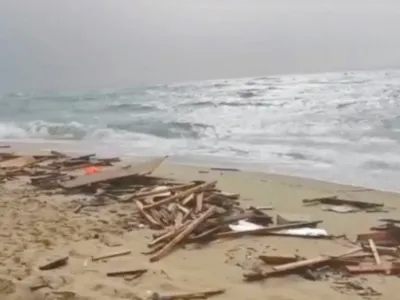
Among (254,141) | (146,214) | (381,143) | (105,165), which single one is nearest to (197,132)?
Result: (254,141)

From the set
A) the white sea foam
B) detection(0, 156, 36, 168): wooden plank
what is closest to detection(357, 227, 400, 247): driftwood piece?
the white sea foam

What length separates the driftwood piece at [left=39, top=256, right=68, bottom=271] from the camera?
5.89m

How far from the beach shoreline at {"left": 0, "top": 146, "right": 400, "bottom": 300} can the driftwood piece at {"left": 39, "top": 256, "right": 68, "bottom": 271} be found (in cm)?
8

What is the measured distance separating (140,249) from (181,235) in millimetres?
497

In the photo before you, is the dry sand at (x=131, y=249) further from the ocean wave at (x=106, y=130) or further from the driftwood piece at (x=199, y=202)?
the ocean wave at (x=106, y=130)

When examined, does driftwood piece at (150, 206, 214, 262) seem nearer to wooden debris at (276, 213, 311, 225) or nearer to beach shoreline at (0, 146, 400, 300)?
beach shoreline at (0, 146, 400, 300)

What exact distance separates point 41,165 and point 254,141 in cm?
734

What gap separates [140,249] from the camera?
22.0 ft

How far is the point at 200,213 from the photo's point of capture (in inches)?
312

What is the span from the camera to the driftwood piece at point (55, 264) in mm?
5887

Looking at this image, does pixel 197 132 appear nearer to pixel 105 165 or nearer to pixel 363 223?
pixel 105 165

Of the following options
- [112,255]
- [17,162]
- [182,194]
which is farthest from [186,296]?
[17,162]

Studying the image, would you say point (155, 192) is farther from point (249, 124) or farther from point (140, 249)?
point (249, 124)

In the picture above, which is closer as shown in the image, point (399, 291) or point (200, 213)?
point (399, 291)
